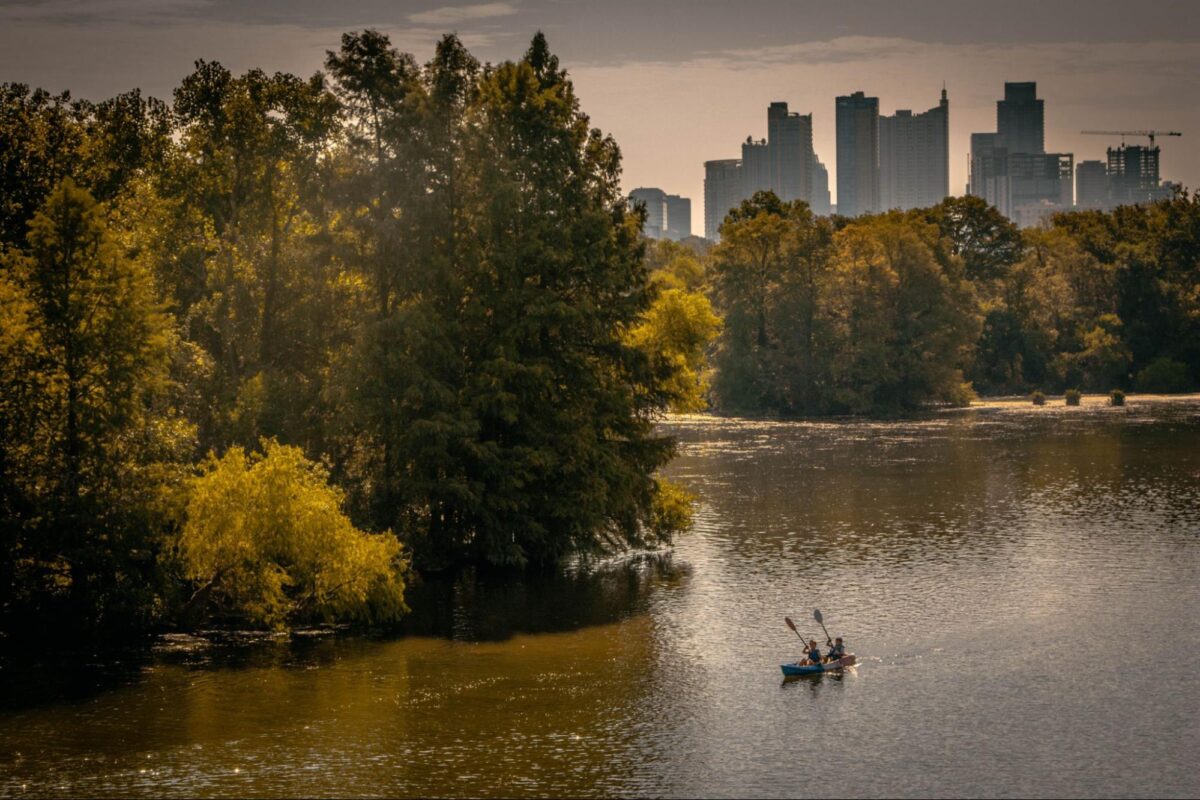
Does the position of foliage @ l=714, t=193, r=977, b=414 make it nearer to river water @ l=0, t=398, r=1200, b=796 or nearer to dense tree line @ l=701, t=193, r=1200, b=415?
dense tree line @ l=701, t=193, r=1200, b=415

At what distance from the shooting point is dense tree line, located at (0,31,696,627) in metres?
47.1

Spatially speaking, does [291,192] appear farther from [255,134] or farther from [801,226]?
[801,226]

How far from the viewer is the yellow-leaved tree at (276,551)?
47031 millimetres

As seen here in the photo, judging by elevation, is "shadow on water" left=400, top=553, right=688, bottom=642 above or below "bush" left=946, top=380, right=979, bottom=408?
below

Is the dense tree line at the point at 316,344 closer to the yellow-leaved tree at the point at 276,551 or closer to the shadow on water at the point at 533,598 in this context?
the yellow-leaved tree at the point at 276,551

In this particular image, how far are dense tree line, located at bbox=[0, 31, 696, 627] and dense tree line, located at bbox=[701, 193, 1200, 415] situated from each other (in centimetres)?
7575

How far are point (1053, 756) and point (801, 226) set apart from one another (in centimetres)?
11233

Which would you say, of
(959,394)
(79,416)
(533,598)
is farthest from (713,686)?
(959,394)

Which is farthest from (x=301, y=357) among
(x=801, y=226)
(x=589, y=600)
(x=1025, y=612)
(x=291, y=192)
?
(x=801, y=226)

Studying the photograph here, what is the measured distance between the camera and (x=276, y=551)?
47.5 metres

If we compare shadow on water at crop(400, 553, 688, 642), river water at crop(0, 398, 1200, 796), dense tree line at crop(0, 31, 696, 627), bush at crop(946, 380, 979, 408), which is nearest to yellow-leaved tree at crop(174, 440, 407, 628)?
dense tree line at crop(0, 31, 696, 627)

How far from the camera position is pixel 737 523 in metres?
69.9

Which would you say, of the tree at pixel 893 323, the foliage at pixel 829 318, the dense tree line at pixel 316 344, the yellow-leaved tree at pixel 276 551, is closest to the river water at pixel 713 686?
the yellow-leaved tree at pixel 276 551

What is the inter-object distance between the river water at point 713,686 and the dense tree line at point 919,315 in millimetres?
72991
